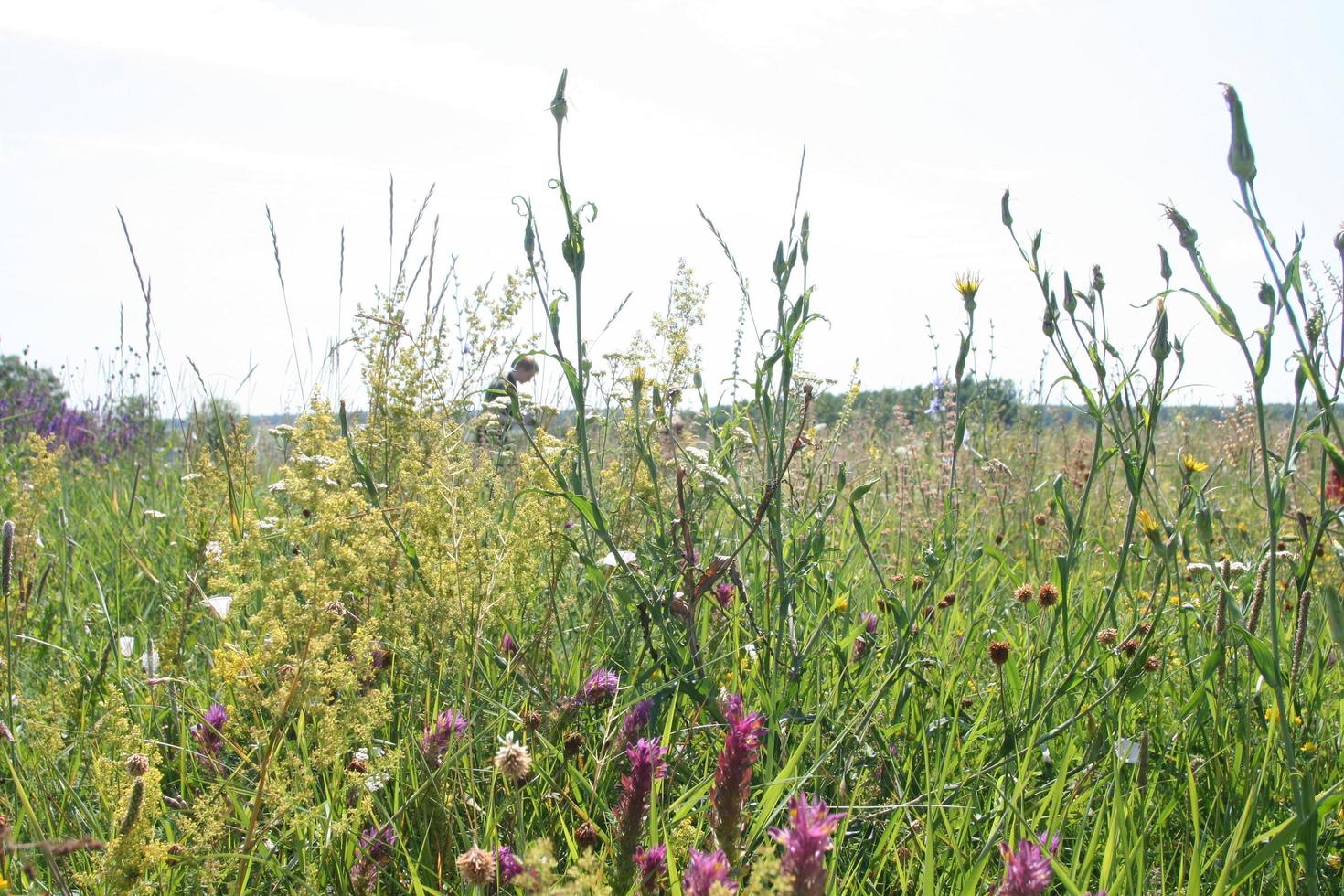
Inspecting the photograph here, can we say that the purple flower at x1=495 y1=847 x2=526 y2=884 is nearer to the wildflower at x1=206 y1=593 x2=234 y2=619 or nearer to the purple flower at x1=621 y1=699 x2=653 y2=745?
the purple flower at x1=621 y1=699 x2=653 y2=745

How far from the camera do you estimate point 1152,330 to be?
5.01ft

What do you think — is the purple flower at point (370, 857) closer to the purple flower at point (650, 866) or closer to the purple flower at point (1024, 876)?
the purple flower at point (650, 866)

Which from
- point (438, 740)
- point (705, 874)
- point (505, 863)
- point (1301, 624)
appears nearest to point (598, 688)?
point (438, 740)

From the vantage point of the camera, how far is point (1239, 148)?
1182 millimetres

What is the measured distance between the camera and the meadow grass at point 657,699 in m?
1.18

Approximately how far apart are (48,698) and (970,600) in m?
1.98

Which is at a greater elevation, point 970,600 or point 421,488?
point 421,488

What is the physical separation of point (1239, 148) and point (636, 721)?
115 cm

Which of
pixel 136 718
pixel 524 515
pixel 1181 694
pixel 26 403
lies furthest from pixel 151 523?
pixel 26 403

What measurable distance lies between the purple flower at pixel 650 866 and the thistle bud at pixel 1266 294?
3.66 feet

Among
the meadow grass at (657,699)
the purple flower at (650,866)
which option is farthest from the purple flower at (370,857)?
the purple flower at (650,866)

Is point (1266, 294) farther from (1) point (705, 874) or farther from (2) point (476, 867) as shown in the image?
(2) point (476, 867)

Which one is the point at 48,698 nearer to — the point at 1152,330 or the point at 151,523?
the point at 1152,330

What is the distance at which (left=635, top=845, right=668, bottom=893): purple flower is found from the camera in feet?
3.47
